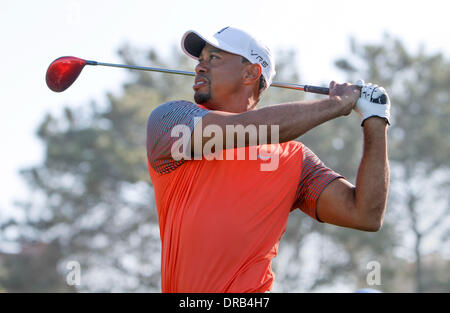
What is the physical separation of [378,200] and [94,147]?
80.2 feet

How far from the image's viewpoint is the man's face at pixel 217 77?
4547 mm

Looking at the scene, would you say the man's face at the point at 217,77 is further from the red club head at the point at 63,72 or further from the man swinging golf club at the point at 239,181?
the red club head at the point at 63,72

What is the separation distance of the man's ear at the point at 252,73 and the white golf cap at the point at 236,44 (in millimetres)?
31

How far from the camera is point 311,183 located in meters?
4.45

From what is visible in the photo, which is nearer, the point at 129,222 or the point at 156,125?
the point at 156,125

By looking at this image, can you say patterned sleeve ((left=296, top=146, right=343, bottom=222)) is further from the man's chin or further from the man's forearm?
the man's chin

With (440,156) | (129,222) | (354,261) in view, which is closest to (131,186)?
(129,222)

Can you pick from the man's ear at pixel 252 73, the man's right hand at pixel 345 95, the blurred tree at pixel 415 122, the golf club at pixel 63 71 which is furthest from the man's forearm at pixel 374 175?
the blurred tree at pixel 415 122

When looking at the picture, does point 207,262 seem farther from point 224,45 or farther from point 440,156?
point 440,156

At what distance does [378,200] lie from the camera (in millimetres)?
4324

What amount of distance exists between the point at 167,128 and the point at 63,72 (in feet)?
5.27

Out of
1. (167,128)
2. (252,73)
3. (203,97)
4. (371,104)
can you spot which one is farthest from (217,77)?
(371,104)

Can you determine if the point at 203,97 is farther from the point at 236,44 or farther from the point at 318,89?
the point at 318,89
